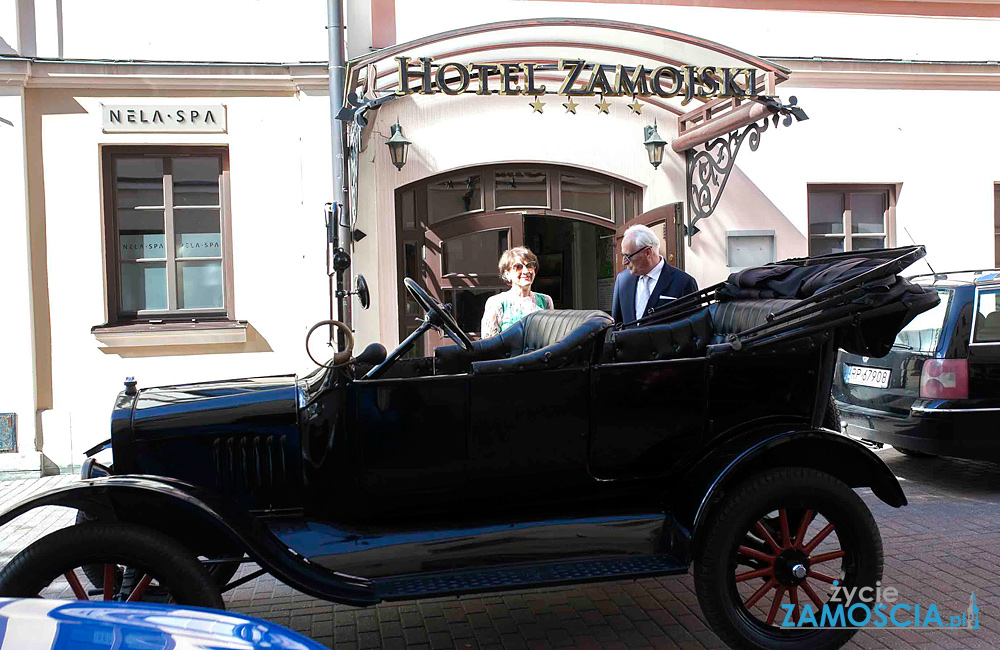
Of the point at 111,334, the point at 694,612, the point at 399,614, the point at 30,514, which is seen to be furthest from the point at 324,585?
the point at 111,334

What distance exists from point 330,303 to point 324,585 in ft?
15.6

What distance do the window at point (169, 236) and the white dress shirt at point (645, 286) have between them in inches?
156

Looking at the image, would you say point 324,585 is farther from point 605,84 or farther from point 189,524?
point 605,84

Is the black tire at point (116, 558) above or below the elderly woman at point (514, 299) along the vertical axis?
below

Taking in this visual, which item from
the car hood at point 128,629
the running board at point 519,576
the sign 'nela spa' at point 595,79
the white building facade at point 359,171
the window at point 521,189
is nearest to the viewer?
the car hood at point 128,629

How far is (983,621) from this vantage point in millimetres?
3703

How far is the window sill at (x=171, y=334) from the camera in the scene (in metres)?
7.40

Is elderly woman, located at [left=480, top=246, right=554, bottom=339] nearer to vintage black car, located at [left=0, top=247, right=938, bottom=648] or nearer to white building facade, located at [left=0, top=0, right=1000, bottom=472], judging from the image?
white building facade, located at [left=0, top=0, right=1000, bottom=472]

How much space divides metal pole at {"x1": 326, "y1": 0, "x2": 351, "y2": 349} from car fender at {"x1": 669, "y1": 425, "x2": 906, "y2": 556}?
14.8ft

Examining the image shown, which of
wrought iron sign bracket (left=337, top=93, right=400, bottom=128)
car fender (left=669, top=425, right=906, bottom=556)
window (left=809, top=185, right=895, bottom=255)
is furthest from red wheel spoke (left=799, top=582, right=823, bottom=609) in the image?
window (left=809, top=185, right=895, bottom=255)

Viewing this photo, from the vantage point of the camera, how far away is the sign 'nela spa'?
20.6ft

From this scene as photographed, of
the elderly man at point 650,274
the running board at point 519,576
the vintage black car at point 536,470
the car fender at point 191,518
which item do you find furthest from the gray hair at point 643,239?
the car fender at point 191,518

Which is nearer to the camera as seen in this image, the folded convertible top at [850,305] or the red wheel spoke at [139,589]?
the red wheel spoke at [139,589]

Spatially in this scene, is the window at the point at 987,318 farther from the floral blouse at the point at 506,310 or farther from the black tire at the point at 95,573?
the black tire at the point at 95,573
